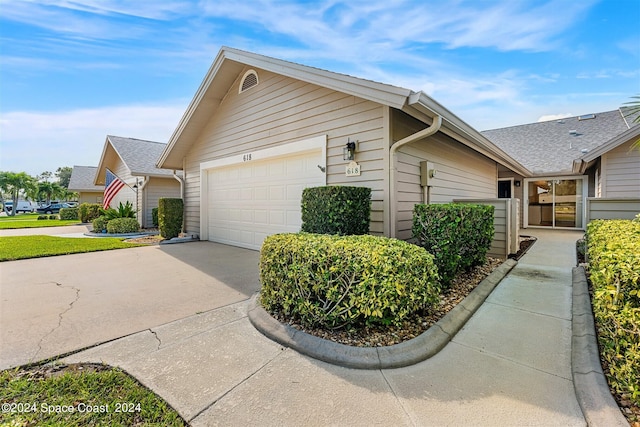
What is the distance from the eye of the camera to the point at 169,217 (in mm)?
9148

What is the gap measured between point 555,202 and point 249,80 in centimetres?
1303

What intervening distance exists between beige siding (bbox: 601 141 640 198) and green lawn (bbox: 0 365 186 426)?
38.3 ft

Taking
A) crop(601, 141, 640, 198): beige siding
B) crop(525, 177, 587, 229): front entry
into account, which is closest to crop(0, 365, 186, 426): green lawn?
crop(601, 141, 640, 198): beige siding

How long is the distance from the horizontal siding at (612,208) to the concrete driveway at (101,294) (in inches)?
271

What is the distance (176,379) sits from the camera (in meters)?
2.02

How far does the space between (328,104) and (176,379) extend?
4788 millimetres

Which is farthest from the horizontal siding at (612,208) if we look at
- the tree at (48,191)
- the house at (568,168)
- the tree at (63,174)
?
the tree at (63,174)

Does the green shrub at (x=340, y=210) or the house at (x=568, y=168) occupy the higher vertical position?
the house at (x=568, y=168)

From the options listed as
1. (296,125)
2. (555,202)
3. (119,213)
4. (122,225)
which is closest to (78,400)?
(296,125)

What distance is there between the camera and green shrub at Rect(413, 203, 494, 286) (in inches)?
153

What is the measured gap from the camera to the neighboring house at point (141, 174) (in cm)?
1341

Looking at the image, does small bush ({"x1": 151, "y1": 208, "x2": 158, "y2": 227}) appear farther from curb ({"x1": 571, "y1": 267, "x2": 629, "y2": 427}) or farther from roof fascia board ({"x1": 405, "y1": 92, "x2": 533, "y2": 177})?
curb ({"x1": 571, "y1": 267, "x2": 629, "y2": 427})

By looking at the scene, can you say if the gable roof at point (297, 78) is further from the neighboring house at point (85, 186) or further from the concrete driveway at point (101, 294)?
the neighboring house at point (85, 186)

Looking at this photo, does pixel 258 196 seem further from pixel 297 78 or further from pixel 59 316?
pixel 59 316
